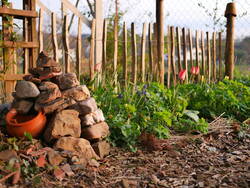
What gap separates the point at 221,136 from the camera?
3797 millimetres

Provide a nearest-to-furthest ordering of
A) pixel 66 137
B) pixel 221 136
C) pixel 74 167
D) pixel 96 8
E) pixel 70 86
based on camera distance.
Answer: pixel 74 167
pixel 66 137
pixel 70 86
pixel 221 136
pixel 96 8

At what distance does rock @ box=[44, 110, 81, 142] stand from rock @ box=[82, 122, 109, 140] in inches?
4.1

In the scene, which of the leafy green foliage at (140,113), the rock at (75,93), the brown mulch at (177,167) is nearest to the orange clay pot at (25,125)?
the rock at (75,93)

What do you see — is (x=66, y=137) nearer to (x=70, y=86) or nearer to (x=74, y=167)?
(x=74, y=167)

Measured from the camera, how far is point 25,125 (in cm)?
282

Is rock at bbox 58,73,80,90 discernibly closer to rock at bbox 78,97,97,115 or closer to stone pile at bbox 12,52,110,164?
stone pile at bbox 12,52,110,164

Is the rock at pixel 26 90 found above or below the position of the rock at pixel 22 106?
above

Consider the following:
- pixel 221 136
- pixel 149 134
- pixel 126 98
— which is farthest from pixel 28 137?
pixel 221 136

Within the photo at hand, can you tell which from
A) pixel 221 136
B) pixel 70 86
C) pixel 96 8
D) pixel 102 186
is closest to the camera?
pixel 102 186

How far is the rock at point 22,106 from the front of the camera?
3.02 m

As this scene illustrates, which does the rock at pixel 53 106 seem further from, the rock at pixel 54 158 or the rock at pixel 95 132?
the rock at pixel 54 158

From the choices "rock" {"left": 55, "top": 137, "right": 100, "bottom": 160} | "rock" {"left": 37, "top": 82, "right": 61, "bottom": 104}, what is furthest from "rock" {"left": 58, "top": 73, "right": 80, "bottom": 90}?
"rock" {"left": 55, "top": 137, "right": 100, "bottom": 160}

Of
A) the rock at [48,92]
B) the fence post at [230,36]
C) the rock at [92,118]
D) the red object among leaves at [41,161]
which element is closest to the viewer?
the red object among leaves at [41,161]

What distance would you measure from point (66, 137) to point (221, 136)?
6.27 ft
